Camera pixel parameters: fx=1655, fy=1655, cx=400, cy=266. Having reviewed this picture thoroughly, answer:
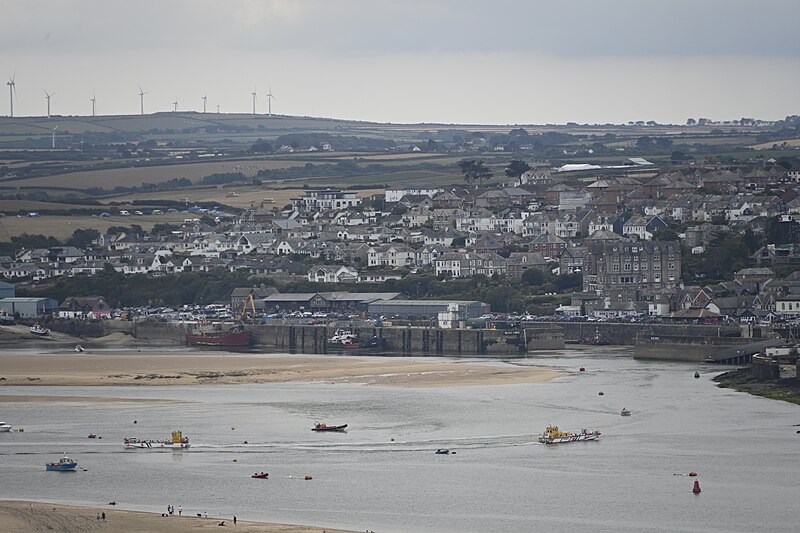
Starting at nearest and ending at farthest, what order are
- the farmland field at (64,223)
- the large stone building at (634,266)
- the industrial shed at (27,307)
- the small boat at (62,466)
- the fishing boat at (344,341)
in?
1. the small boat at (62,466)
2. the fishing boat at (344,341)
3. the large stone building at (634,266)
4. the industrial shed at (27,307)
5. the farmland field at (64,223)

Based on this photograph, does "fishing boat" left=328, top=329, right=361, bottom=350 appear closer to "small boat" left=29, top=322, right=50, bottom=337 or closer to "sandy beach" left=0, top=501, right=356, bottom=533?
"small boat" left=29, top=322, right=50, bottom=337

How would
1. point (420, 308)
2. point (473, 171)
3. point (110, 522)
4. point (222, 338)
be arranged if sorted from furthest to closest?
point (473, 171)
point (420, 308)
point (222, 338)
point (110, 522)

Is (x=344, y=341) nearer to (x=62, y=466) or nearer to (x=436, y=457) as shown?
(x=436, y=457)

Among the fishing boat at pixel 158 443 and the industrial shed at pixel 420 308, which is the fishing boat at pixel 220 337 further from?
the fishing boat at pixel 158 443

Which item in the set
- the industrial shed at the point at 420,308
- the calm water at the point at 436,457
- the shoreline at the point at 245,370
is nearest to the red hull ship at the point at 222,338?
the shoreline at the point at 245,370

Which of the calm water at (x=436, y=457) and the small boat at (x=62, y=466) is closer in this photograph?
the calm water at (x=436, y=457)

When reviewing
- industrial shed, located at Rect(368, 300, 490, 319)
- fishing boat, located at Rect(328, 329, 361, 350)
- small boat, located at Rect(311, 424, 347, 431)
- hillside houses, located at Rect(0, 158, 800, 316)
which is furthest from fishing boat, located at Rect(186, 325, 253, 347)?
small boat, located at Rect(311, 424, 347, 431)

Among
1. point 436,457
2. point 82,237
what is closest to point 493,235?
point 82,237
